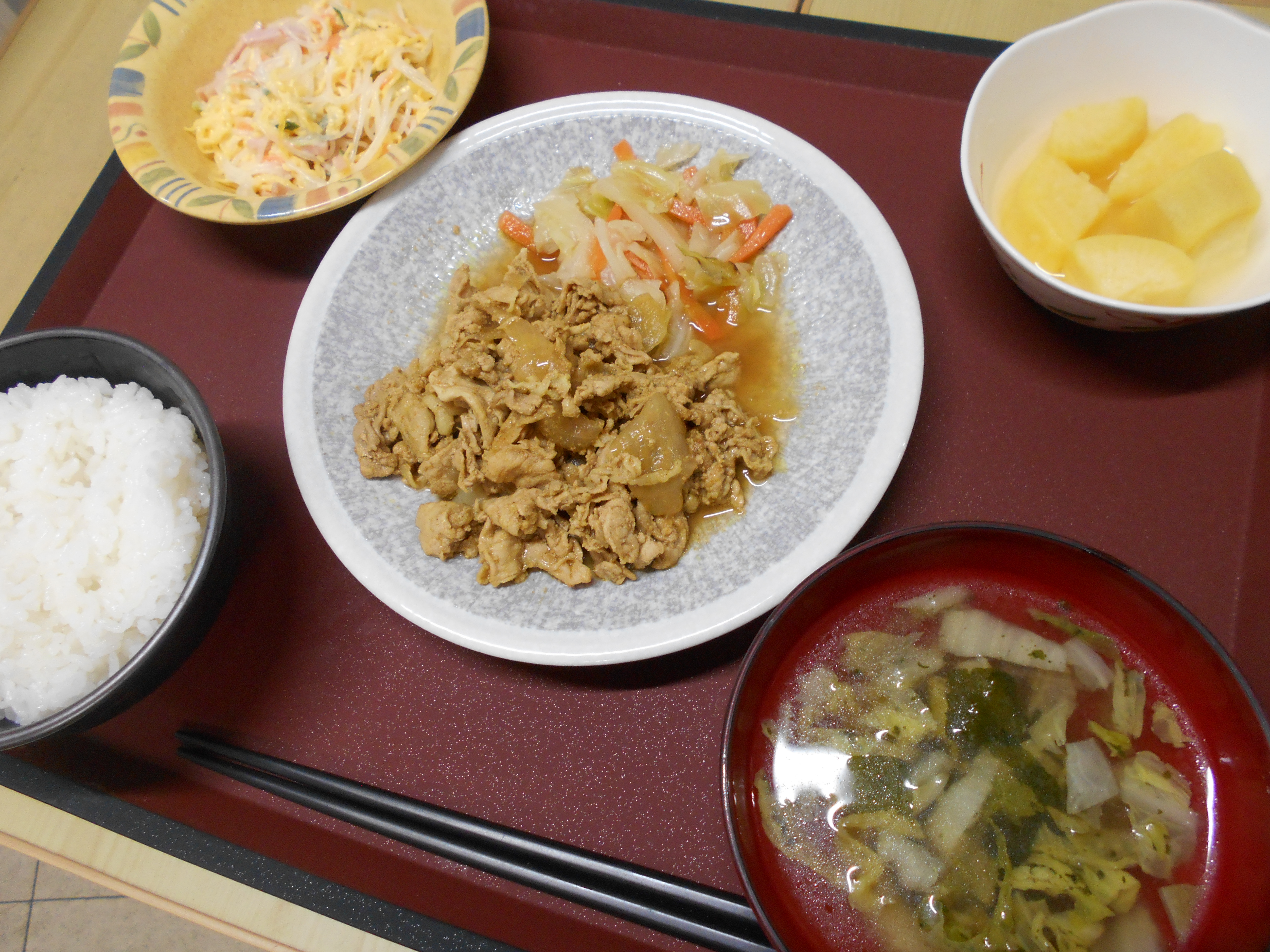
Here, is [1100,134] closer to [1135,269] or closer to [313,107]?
[1135,269]

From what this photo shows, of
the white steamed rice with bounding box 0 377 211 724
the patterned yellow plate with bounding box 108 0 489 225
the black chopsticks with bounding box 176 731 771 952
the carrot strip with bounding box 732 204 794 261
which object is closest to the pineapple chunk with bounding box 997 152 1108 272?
the carrot strip with bounding box 732 204 794 261

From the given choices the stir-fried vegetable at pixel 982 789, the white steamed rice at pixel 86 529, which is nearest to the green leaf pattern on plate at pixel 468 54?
the white steamed rice at pixel 86 529

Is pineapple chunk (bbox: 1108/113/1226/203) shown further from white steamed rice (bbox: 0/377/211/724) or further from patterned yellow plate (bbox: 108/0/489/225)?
white steamed rice (bbox: 0/377/211/724)

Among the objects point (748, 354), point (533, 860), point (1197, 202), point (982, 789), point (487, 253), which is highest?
point (1197, 202)

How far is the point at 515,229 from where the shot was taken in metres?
2.40

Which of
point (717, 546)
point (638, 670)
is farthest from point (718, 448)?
point (638, 670)

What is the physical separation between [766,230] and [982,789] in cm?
157

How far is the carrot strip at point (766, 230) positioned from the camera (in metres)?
2.21

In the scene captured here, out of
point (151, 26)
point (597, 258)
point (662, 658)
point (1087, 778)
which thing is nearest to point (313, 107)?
point (151, 26)

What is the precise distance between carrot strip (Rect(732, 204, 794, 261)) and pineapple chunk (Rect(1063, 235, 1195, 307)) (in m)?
0.77

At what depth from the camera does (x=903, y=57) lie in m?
2.41

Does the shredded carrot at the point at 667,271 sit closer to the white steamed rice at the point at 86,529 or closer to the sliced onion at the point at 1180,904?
the white steamed rice at the point at 86,529

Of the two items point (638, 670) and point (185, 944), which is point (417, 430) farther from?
point (185, 944)

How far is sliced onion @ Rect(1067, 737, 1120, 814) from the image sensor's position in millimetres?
1416
